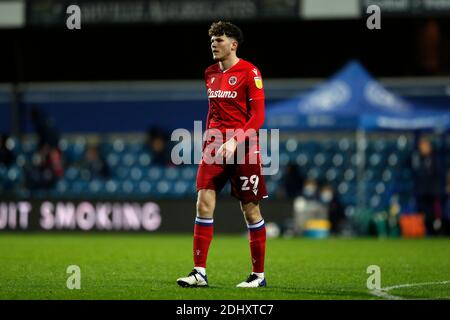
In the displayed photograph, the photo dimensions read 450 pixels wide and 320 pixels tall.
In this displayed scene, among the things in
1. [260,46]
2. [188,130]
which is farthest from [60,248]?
[260,46]

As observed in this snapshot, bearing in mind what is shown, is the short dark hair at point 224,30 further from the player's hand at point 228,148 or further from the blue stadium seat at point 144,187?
the blue stadium seat at point 144,187

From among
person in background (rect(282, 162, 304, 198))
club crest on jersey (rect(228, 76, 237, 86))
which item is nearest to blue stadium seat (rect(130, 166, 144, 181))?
person in background (rect(282, 162, 304, 198))

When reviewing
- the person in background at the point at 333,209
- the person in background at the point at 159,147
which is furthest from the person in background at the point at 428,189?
the person in background at the point at 159,147

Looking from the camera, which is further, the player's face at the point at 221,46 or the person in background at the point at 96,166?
the person in background at the point at 96,166

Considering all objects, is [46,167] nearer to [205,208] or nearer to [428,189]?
[428,189]

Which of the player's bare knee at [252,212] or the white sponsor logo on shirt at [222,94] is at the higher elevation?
the white sponsor logo on shirt at [222,94]

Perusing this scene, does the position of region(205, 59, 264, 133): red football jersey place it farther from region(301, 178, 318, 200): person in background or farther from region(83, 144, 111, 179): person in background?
region(83, 144, 111, 179): person in background

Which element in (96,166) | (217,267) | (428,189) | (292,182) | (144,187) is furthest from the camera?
(144,187)

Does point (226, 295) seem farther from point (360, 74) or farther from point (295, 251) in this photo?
point (360, 74)

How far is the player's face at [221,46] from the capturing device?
832 cm

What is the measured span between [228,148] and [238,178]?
39 cm

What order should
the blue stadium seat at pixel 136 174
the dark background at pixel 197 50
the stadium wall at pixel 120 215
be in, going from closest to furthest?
the stadium wall at pixel 120 215 → the blue stadium seat at pixel 136 174 → the dark background at pixel 197 50

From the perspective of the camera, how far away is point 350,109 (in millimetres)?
17875

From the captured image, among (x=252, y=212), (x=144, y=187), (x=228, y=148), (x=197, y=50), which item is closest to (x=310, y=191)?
(x=144, y=187)
